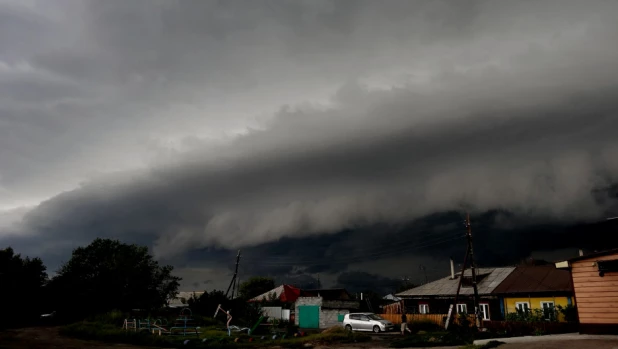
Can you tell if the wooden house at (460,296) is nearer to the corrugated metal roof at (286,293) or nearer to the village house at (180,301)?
the corrugated metal roof at (286,293)

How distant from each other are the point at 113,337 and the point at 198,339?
6576 mm

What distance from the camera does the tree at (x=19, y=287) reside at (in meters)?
49.1

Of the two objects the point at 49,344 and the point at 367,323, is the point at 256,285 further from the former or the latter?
the point at 49,344

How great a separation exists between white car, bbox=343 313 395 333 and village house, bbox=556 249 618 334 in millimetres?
16187

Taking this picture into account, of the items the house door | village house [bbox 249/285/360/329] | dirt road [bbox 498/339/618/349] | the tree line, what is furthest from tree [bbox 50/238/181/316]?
dirt road [bbox 498/339/618/349]

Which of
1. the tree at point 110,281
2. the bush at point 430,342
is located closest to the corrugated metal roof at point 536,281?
the bush at point 430,342

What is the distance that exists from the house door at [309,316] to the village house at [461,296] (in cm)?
882

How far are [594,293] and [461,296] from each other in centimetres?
2215

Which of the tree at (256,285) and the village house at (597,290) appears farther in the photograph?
the tree at (256,285)

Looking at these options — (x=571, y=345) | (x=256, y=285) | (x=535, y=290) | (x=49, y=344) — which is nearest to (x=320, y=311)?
(x=535, y=290)

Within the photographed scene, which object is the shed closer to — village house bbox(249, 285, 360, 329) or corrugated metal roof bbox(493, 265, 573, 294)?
village house bbox(249, 285, 360, 329)

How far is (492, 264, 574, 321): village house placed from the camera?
3275 centimetres

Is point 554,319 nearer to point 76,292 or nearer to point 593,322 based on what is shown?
point 593,322

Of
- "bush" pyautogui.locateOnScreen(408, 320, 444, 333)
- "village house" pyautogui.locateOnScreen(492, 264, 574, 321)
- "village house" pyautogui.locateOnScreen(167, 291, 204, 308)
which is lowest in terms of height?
"bush" pyautogui.locateOnScreen(408, 320, 444, 333)
